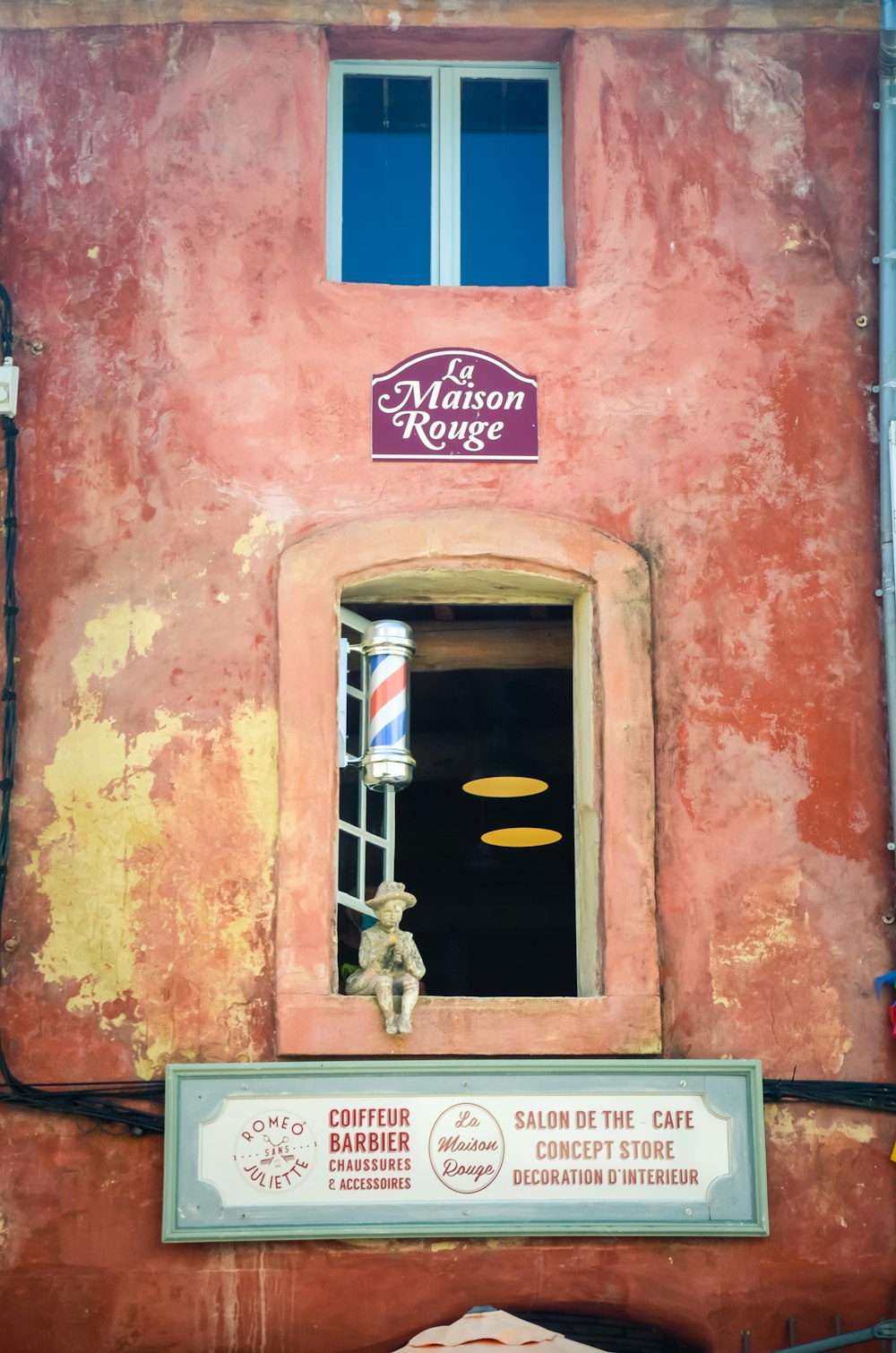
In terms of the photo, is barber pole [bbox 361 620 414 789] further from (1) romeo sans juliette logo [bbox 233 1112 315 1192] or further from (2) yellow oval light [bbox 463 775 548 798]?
(2) yellow oval light [bbox 463 775 548 798]

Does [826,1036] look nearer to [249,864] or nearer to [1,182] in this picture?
[249,864]

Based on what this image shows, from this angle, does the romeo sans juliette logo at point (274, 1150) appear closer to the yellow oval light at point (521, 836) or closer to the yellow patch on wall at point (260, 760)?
the yellow patch on wall at point (260, 760)

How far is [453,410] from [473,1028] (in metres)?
2.90

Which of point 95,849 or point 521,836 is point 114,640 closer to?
point 95,849

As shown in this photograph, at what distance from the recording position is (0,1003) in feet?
30.3

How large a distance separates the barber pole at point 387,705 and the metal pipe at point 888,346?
2.19 meters

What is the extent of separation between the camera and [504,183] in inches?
422

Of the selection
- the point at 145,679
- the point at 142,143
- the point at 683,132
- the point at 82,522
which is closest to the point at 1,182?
the point at 142,143

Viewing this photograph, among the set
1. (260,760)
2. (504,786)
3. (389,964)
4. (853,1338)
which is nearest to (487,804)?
(504,786)

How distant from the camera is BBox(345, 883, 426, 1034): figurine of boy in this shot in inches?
360

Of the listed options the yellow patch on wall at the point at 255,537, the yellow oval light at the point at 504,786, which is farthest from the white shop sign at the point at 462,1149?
the yellow oval light at the point at 504,786

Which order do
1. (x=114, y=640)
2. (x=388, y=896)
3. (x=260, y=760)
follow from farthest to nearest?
(x=114, y=640) → (x=260, y=760) → (x=388, y=896)

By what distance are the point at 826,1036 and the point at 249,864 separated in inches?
104

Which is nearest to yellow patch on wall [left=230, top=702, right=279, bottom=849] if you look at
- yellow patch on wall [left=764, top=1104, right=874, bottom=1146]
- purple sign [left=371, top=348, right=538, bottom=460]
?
purple sign [left=371, top=348, right=538, bottom=460]
